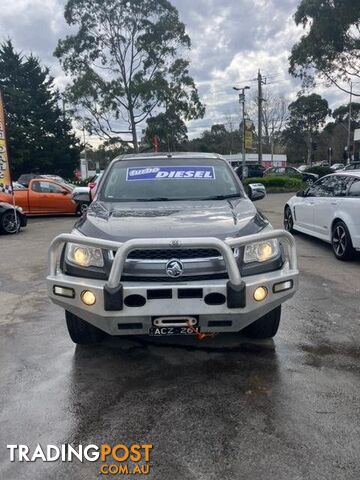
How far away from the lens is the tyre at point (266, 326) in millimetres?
3848

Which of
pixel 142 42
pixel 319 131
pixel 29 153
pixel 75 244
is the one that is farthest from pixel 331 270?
pixel 319 131

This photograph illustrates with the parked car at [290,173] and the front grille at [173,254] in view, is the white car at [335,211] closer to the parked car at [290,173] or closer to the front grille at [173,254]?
the front grille at [173,254]

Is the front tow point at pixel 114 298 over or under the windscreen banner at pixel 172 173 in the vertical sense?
under

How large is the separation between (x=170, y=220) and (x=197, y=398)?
1.37 m

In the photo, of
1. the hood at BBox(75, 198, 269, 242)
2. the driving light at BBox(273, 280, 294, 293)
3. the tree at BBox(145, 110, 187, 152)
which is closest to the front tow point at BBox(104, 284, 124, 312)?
the hood at BBox(75, 198, 269, 242)

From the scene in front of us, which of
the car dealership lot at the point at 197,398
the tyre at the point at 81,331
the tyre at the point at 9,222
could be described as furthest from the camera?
the tyre at the point at 9,222

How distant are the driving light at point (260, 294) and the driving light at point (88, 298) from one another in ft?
3.79

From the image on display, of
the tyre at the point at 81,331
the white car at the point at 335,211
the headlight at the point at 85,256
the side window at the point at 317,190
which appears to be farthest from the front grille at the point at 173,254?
the side window at the point at 317,190

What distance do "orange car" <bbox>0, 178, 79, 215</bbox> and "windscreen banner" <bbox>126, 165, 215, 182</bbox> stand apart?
10.6 meters

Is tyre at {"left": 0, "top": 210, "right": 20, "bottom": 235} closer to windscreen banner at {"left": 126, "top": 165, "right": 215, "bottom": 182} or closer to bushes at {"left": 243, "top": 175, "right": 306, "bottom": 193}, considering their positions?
windscreen banner at {"left": 126, "top": 165, "right": 215, "bottom": 182}

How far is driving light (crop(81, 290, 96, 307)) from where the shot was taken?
3.08 meters

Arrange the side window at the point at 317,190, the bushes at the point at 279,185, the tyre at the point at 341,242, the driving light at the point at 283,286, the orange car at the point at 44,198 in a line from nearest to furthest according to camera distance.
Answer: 1. the driving light at the point at 283,286
2. the tyre at the point at 341,242
3. the side window at the point at 317,190
4. the orange car at the point at 44,198
5. the bushes at the point at 279,185

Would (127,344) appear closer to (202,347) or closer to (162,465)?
(202,347)

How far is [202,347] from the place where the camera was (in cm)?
397
